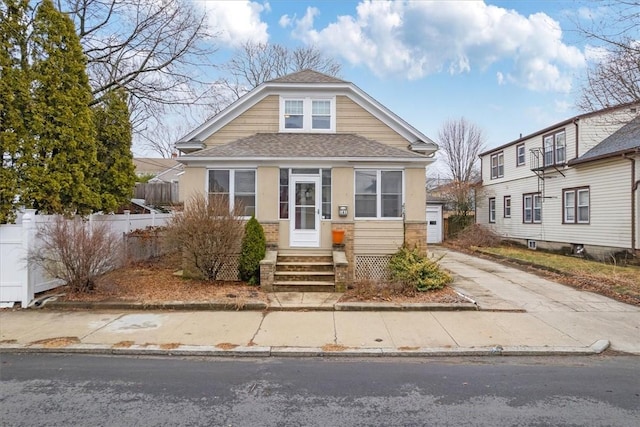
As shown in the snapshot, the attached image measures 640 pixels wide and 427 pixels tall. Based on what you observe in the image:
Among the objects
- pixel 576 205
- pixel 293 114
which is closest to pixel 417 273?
pixel 293 114

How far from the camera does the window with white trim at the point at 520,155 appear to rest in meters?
21.2

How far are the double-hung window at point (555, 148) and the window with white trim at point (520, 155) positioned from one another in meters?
1.90

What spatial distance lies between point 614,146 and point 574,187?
2.50 metres

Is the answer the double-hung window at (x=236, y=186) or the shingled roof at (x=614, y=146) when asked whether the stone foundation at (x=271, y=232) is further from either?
the shingled roof at (x=614, y=146)

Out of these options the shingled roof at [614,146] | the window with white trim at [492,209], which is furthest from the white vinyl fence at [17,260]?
the window with white trim at [492,209]

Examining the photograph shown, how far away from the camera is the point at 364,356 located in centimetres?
530

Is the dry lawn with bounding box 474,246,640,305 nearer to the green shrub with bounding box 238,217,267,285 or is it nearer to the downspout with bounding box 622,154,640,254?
the downspout with bounding box 622,154,640,254

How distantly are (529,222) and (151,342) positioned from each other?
20516 mm

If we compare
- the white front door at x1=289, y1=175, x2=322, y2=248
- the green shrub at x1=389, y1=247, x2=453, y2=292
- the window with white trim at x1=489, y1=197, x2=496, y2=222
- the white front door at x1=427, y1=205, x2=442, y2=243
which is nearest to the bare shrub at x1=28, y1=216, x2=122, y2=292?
the white front door at x1=289, y1=175, x2=322, y2=248

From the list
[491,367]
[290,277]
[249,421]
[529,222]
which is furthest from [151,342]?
[529,222]

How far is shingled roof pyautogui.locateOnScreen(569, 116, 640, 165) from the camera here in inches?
559

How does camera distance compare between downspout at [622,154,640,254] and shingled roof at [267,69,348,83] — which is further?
downspout at [622,154,640,254]

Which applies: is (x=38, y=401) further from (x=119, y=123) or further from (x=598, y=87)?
(x=598, y=87)

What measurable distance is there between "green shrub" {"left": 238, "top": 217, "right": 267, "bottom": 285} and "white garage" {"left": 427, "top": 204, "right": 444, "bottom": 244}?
17.4 metres
